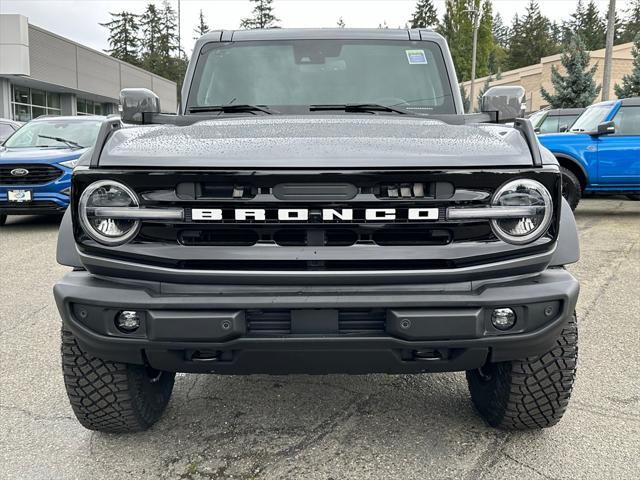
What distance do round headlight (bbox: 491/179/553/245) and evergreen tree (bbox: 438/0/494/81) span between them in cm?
5997

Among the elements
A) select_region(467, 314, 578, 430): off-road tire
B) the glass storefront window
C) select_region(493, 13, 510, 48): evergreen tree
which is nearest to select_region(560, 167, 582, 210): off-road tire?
select_region(467, 314, 578, 430): off-road tire

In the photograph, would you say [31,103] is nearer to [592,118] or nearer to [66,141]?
[66,141]

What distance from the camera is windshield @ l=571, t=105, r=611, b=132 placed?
998cm

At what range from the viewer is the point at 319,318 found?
2.15 meters

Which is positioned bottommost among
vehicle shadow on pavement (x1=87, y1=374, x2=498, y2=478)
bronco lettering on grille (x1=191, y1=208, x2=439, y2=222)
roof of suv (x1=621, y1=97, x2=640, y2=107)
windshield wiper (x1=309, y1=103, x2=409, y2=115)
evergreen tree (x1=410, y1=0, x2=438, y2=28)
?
vehicle shadow on pavement (x1=87, y1=374, x2=498, y2=478)

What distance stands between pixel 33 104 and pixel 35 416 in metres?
33.1

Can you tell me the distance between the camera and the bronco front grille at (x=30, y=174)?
8695mm

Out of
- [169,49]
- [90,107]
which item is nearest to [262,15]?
[169,49]

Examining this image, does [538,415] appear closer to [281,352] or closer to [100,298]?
[281,352]

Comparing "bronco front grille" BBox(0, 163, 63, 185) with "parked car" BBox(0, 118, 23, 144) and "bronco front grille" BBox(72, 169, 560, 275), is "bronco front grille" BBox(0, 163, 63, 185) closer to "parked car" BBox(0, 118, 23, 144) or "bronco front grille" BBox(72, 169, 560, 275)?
"parked car" BBox(0, 118, 23, 144)

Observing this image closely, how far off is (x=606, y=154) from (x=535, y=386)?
8.29 metres

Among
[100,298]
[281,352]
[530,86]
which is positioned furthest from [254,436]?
[530,86]

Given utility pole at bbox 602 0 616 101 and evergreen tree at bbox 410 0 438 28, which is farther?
evergreen tree at bbox 410 0 438 28

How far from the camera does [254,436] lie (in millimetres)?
2805
